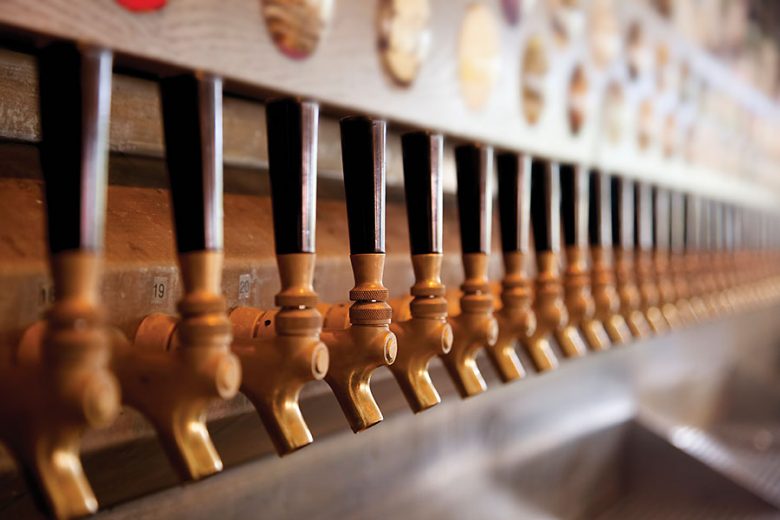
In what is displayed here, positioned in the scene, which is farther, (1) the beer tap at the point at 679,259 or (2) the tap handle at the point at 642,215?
(1) the beer tap at the point at 679,259

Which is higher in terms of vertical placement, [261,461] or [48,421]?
[48,421]

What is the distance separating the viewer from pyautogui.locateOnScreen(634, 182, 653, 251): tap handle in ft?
5.74

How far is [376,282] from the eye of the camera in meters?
0.81

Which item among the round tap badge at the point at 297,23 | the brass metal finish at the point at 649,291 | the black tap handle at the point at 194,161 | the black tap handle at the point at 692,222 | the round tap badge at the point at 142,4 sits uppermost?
the round tap badge at the point at 297,23

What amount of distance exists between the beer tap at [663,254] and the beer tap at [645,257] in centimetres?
2

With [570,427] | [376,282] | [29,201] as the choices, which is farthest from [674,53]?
[29,201]

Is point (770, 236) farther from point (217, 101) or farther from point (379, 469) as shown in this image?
point (217, 101)

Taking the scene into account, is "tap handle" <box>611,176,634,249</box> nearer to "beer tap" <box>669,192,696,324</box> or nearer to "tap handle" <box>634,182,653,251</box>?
"tap handle" <box>634,182,653,251</box>

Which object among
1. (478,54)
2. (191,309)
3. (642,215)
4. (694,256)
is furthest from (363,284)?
(694,256)

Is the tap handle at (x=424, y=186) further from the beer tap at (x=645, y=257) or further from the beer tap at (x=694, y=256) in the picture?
the beer tap at (x=694, y=256)

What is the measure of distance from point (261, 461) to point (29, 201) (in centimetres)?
66

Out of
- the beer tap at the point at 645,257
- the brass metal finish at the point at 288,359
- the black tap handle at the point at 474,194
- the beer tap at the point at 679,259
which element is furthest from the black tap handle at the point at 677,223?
the brass metal finish at the point at 288,359

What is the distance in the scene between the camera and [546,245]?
1.25 metres

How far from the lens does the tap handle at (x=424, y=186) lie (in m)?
0.90
